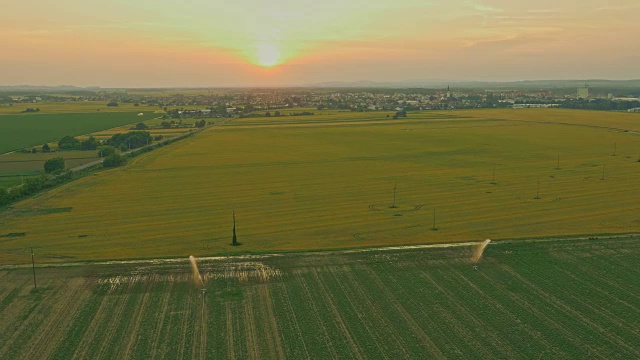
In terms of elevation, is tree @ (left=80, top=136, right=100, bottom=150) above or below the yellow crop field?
above

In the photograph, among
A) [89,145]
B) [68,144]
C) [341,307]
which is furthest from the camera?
[68,144]

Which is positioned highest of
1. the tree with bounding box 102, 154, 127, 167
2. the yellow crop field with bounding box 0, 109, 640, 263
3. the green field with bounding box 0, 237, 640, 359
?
the tree with bounding box 102, 154, 127, 167

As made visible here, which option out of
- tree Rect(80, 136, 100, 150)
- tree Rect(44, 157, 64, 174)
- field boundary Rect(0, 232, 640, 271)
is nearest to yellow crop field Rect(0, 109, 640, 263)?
field boundary Rect(0, 232, 640, 271)

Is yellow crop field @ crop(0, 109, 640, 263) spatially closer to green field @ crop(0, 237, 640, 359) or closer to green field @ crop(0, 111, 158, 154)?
green field @ crop(0, 237, 640, 359)

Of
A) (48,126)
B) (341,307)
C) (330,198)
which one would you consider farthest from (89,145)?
(341,307)

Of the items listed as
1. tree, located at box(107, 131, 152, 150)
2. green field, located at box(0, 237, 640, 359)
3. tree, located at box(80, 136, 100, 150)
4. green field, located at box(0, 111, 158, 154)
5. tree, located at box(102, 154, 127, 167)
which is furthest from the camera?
green field, located at box(0, 111, 158, 154)

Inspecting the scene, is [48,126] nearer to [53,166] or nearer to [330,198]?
[53,166]

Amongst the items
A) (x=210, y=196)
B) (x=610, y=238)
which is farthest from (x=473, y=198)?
(x=210, y=196)
